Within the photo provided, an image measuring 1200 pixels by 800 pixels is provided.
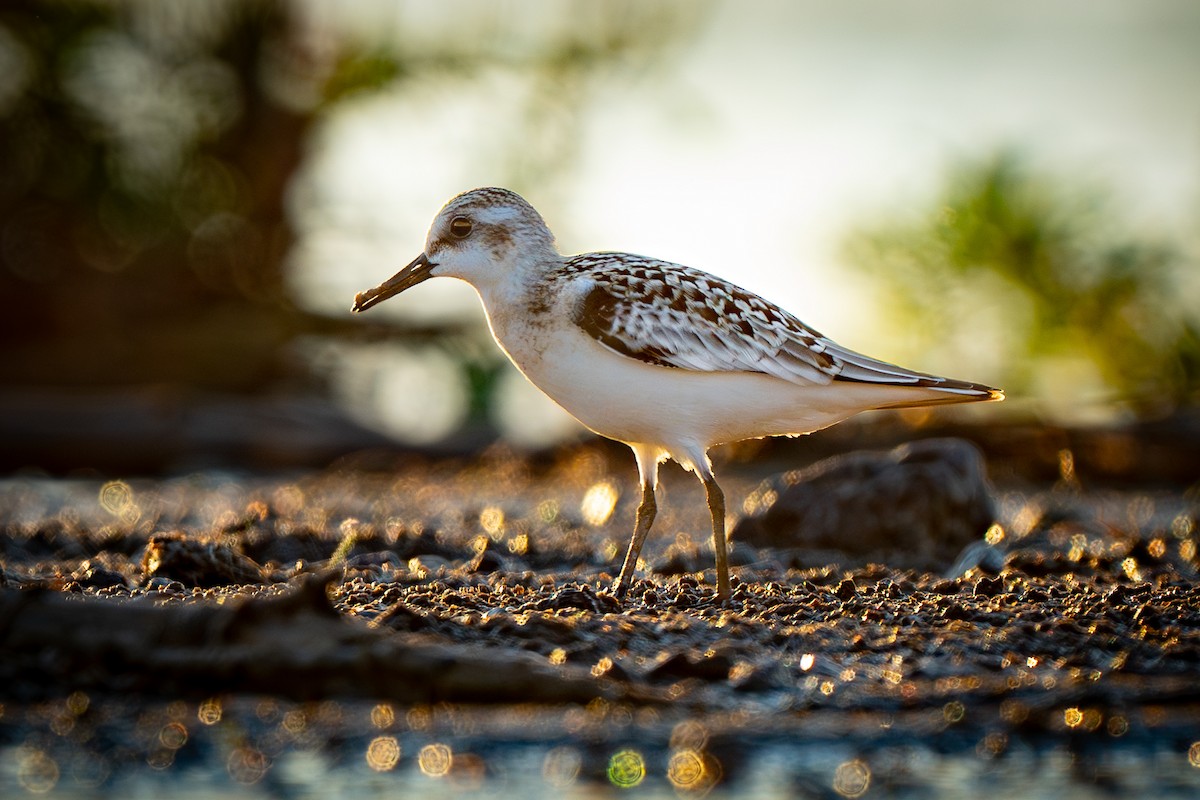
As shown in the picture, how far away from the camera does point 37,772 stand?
138 inches

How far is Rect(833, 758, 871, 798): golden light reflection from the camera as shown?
3.48m

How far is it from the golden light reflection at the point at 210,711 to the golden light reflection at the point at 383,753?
43 cm

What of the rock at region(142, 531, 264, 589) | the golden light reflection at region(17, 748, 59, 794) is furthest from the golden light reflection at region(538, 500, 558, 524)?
the golden light reflection at region(17, 748, 59, 794)

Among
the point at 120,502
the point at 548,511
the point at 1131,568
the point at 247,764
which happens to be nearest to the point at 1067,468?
the point at 548,511

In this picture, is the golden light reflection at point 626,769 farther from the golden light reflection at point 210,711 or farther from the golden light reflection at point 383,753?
the golden light reflection at point 210,711

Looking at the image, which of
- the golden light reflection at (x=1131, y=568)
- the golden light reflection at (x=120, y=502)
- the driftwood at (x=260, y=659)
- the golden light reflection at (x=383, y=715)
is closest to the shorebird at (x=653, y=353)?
the golden light reflection at (x=1131, y=568)

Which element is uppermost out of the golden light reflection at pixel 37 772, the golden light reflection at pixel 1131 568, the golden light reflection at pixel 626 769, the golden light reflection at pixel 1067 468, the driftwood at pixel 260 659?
the golden light reflection at pixel 1067 468

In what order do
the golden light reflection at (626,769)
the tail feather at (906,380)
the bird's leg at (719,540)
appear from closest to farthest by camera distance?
the golden light reflection at (626,769) < the bird's leg at (719,540) < the tail feather at (906,380)

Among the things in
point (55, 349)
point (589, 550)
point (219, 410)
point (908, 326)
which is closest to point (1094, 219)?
point (908, 326)

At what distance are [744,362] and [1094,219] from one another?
10556 millimetres

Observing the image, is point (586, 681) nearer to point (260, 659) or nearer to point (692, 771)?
point (692, 771)

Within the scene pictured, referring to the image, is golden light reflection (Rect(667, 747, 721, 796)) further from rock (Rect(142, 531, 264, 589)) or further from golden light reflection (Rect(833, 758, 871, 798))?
rock (Rect(142, 531, 264, 589))

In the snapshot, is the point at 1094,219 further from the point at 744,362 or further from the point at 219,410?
the point at 744,362

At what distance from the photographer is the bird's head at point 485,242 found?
6.25m
